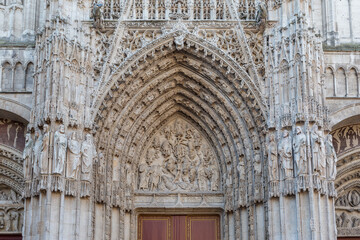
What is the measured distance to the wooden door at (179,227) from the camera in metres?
15.9

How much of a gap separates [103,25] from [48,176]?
4.41m

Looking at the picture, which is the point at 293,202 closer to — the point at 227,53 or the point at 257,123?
the point at 257,123

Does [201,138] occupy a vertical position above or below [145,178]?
above

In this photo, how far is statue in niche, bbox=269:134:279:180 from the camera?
13898 millimetres

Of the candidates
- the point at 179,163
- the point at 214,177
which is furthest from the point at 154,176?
the point at 214,177

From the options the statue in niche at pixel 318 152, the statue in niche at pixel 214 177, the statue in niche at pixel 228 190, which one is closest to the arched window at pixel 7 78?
the statue in niche at pixel 214 177

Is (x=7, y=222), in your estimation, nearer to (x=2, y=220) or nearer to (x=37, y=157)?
(x=2, y=220)

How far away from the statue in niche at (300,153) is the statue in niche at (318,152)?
0.21 meters

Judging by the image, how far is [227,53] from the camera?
15.2 m

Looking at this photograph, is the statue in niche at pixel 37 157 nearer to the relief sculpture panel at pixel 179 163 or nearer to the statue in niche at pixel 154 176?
the relief sculpture panel at pixel 179 163

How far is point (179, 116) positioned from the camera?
16797 mm

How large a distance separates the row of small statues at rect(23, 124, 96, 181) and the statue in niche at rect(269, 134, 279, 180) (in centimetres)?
433

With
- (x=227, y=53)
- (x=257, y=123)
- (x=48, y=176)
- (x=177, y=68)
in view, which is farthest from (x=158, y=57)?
(x=48, y=176)

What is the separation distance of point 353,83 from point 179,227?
6192 mm
